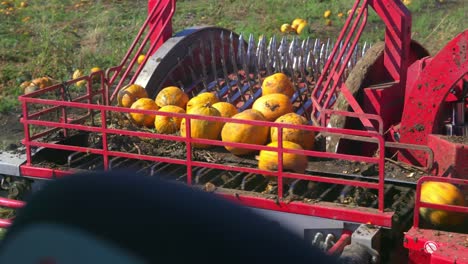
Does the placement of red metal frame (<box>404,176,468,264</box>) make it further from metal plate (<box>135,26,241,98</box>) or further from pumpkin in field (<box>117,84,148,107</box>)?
metal plate (<box>135,26,241,98</box>)

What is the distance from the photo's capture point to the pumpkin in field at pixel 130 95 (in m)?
8.49

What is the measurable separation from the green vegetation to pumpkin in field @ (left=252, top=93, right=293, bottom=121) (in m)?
7.47

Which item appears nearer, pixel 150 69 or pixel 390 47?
pixel 390 47

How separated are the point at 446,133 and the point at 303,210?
74.7 inches

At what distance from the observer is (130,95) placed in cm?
857

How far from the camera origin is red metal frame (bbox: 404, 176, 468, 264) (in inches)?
212

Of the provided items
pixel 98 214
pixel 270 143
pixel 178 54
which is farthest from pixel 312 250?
pixel 178 54

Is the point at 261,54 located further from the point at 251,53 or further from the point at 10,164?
the point at 10,164

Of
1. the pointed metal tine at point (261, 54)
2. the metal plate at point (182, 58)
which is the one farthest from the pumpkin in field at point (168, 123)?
the pointed metal tine at point (261, 54)

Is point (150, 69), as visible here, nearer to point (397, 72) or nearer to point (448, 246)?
point (397, 72)

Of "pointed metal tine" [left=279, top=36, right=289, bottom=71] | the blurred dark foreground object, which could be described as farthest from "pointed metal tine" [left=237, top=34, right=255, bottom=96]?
the blurred dark foreground object

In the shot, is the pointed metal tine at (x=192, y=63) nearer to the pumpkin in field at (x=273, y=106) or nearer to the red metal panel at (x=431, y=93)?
the pumpkin in field at (x=273, y=106)

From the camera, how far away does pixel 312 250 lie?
1344 millimetres

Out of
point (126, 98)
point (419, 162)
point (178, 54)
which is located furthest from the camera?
point (178, 54)
